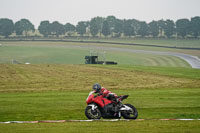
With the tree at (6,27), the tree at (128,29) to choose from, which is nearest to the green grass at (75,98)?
the tree at (6,27)

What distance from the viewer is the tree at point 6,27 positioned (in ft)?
604

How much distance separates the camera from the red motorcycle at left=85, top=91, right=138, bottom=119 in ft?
57.7

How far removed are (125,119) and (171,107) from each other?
5.62 m

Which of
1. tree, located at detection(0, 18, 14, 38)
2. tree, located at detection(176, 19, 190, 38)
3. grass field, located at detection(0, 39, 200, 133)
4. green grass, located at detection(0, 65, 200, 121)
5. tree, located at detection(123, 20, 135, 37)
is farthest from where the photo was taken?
tree, located at detection(123, 20, 135, 37)

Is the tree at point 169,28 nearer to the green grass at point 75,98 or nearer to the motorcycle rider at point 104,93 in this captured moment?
the green grass at point 75,98

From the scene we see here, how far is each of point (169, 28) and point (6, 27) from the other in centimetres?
7701

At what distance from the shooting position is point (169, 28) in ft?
611

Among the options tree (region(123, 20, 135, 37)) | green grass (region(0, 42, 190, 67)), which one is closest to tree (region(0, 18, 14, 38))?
green grass (region(0, 42, 190, 67))

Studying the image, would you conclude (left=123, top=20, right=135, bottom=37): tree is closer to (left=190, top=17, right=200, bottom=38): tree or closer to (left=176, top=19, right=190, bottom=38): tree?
(left=176, top=19, right=190, bottom=38): tree

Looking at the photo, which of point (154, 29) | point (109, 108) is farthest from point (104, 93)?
point (154, 29)

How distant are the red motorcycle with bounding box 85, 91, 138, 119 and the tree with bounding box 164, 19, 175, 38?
167250mm

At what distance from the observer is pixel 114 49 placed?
406ft

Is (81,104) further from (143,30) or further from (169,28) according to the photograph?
(143,30)

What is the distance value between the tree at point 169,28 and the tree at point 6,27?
7276 cm
